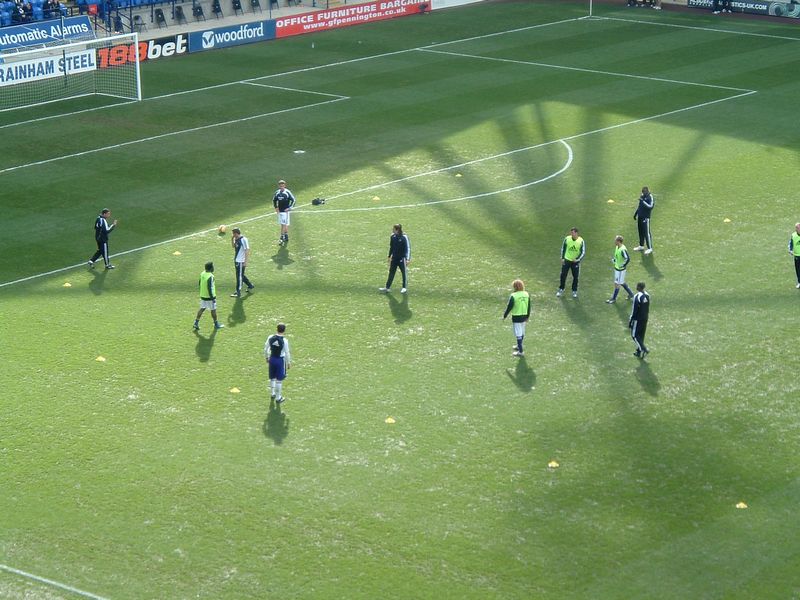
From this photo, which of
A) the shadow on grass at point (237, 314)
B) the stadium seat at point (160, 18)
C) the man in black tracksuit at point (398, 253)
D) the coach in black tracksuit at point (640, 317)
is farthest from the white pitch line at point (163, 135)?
the coach in black tracksuit at point (640, 317)

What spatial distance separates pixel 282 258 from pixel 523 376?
29.3ft

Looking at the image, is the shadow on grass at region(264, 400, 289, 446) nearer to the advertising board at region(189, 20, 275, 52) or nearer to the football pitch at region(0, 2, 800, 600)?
the football pitch at region(0, 2, 800, 600)

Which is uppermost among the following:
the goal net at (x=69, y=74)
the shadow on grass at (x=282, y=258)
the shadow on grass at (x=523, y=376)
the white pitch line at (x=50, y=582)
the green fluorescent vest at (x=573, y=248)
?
the goal net at (x=69, y=74)

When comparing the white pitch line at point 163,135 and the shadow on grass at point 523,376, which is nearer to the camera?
the shadow on grass at point 523,376

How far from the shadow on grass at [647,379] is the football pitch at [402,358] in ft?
0.30

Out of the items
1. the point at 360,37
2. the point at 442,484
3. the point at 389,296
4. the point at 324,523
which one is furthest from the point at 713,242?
the point at 360,37

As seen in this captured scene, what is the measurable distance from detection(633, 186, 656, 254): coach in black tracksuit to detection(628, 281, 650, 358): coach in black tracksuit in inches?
246

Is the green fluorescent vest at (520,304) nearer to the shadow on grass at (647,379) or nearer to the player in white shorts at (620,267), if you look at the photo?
the shadow on grass at (647,379)

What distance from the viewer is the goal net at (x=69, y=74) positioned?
4675 cm

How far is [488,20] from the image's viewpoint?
63.2 meters

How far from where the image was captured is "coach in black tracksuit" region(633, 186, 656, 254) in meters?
29.5

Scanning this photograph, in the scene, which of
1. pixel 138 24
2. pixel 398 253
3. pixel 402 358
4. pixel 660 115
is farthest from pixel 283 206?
pixel 138 24

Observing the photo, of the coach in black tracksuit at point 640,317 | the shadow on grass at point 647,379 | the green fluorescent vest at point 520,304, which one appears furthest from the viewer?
the green fluorescent vest at point 520,304

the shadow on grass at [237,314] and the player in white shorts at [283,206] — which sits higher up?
the player in white shorts at [283,206]
